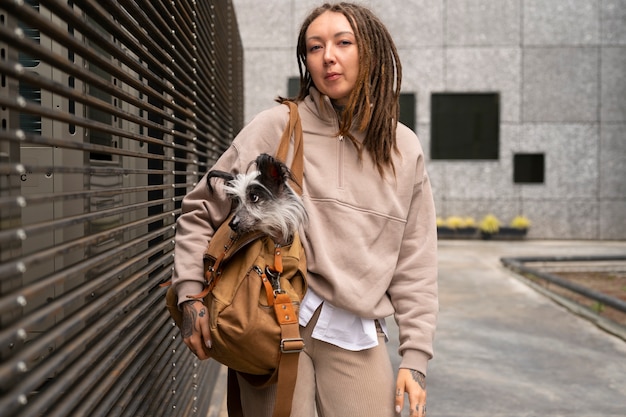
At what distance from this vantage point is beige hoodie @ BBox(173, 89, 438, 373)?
2.25 metres

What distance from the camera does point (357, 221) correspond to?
7.68 feet

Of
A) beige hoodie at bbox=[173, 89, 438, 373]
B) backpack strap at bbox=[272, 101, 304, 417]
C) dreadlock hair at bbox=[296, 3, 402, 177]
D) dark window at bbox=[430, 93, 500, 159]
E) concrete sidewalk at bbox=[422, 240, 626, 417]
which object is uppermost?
dark window at bbox=[430, 93, 500, 159]

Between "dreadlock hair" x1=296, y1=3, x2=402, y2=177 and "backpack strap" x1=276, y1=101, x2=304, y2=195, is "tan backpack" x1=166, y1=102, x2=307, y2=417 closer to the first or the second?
"backpack strap" x1=276, y1=101, x2=304, y2=195

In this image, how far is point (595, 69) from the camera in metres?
18.4

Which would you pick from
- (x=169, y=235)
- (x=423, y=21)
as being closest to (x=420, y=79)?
(x=423, y=21)

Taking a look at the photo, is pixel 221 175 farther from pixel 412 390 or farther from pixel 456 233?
pixel 456 233

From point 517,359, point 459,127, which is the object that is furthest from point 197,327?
point 459,127

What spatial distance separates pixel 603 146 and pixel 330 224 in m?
17.9

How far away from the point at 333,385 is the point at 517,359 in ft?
14.3

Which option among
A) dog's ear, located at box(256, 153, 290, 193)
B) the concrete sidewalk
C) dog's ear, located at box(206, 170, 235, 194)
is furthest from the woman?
the concrete sidewalk

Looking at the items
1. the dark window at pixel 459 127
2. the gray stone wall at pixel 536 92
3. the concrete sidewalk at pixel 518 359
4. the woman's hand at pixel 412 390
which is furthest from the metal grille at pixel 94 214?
the gray stone wall at pixel 536 92

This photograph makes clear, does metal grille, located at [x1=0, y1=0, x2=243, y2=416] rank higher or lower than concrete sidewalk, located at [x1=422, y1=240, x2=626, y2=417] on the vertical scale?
higher

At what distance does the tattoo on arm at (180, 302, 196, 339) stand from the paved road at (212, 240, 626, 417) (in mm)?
3111

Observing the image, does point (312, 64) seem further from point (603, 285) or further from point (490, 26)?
point (490, 26)
